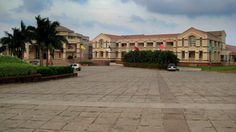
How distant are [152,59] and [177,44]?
13984 millimetres

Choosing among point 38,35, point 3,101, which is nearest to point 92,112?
point 3,101

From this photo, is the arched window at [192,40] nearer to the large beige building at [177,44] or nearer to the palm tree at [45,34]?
the large beige building at [177,44]

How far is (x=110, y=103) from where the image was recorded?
1050 centimetres

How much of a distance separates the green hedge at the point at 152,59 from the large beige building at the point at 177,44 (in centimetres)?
962

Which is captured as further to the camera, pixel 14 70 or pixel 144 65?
pixel 144 65

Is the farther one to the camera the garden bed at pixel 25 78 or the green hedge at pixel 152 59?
the green hedge at pixel 152 59

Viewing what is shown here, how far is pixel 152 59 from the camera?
59.3m

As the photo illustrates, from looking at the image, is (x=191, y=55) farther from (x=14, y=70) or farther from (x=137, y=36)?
(x=14, y=70)

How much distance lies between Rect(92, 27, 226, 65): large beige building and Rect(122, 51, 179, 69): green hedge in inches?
379

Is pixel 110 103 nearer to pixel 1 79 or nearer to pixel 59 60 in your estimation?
pixel 1 79

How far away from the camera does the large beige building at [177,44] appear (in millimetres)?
65250

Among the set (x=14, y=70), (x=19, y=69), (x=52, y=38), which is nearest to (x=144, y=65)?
(x=52, y=38)

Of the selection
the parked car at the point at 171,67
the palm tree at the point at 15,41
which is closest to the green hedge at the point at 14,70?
the palm tree at the point at 15,41

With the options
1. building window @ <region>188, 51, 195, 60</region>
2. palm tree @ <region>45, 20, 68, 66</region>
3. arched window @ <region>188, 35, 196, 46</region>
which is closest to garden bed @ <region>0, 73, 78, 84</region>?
palm tree @ <region>45, 20, 68, 66</region>
